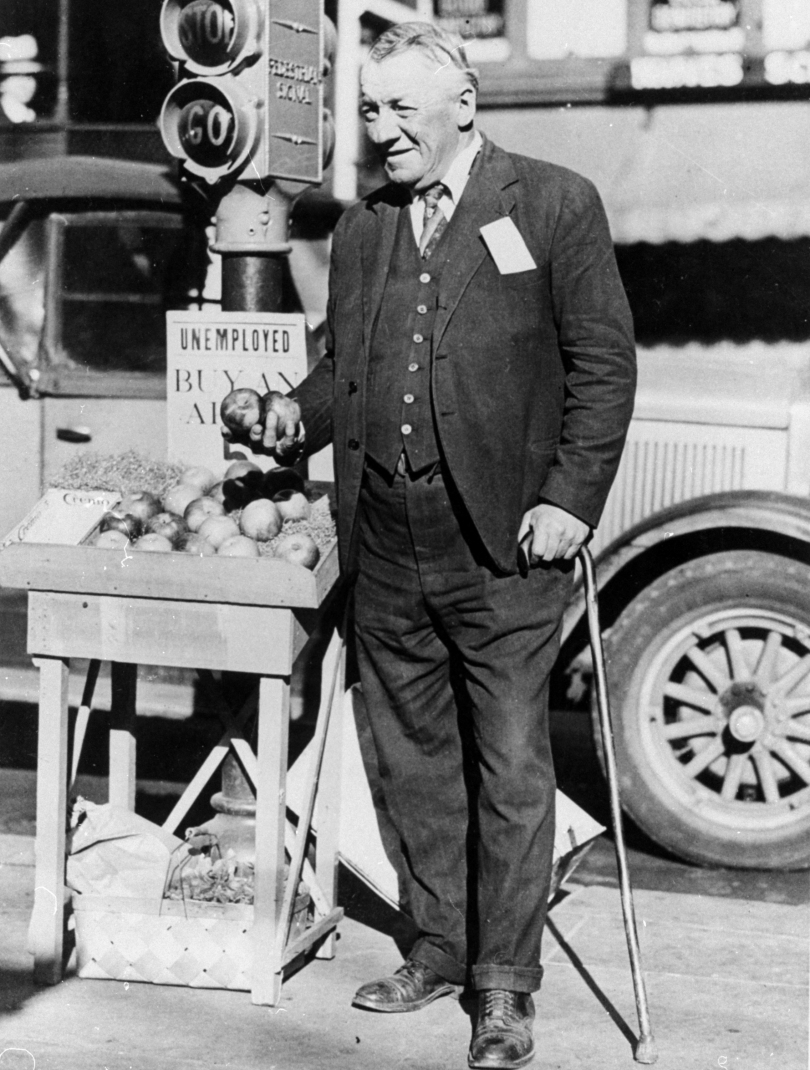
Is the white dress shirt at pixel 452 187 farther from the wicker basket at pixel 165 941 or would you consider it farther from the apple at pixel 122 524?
the wicker basket at pixel 165 941

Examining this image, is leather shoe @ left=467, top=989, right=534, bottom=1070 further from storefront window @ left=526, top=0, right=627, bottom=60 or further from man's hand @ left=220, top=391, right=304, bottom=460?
storefront window @ left=526, top=0, right=627, bottom=60

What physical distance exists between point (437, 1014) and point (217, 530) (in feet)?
4.15

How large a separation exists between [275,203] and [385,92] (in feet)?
3.99

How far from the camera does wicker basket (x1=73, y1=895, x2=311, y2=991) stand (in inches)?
160

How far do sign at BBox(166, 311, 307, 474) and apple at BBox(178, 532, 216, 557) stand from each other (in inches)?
19.6

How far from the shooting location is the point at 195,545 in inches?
160

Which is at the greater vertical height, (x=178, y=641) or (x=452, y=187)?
(x=452, y=187)

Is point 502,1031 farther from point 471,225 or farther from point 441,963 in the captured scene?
point 471,225

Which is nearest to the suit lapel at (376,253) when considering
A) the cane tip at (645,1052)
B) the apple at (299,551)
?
the apple at (299,551)

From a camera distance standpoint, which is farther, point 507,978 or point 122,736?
point 122,736

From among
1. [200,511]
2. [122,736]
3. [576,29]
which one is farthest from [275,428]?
[576,29]

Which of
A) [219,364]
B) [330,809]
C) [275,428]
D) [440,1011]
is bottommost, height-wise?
[440,1011]

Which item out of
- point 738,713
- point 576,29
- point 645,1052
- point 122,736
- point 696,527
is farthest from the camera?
point 576,29

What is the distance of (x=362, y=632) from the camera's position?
4082 millimetres
